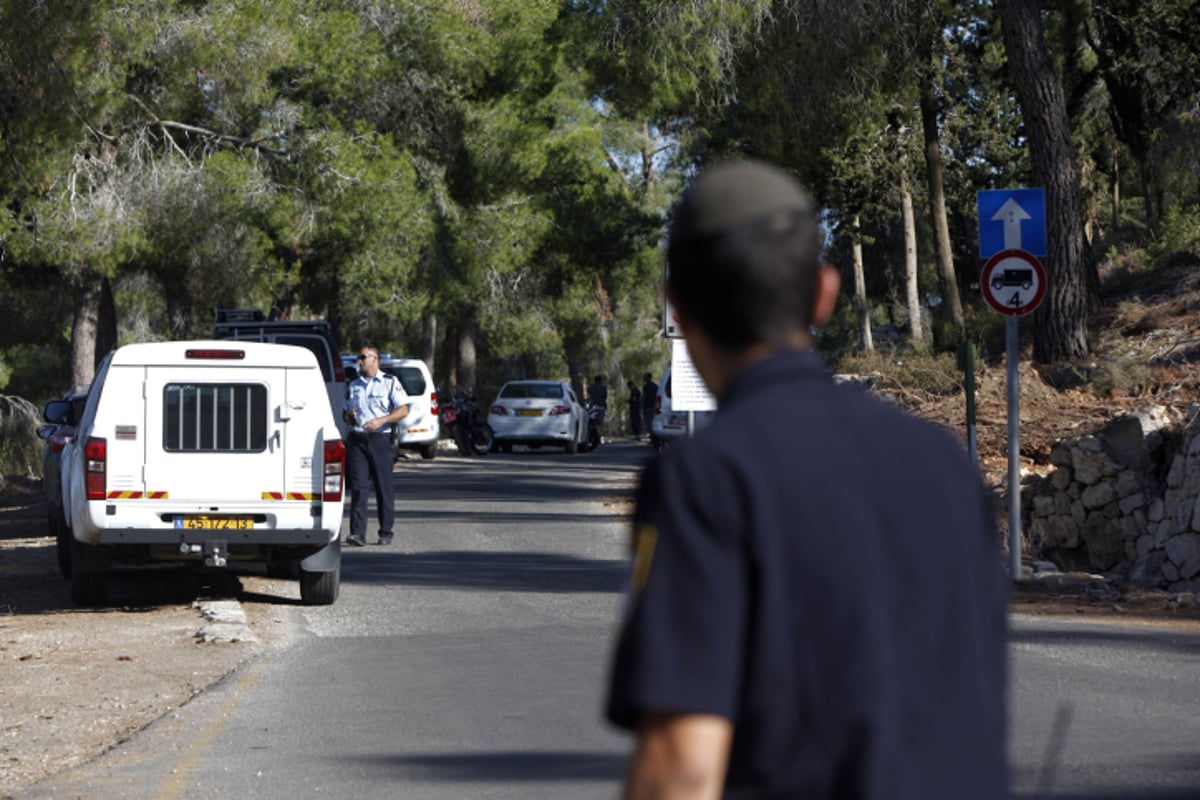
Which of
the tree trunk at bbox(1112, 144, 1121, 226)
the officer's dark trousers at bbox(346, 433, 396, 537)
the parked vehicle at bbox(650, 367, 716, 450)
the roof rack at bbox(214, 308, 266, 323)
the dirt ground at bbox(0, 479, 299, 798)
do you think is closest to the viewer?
the dirt ground at bbox(0, 479, 299, 798)

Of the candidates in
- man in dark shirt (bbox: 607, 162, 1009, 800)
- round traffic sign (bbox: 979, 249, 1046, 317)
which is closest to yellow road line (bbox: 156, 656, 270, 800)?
man in dark shirt (bbox: 607, 162, 1009, 800)

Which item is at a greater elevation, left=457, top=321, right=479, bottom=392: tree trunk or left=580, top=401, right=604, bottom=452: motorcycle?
left=457, top=321, right=479, bottom=392: tree trunk

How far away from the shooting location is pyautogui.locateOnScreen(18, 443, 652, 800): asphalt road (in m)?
7.48

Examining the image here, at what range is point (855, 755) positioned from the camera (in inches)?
86.6

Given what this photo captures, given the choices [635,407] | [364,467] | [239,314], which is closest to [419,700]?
[364,467]

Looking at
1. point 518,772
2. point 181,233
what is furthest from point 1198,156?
point 518,772

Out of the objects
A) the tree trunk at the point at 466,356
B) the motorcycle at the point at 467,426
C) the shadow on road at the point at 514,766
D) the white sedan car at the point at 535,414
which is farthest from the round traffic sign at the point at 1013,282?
the tree trunk at the point at 466,356

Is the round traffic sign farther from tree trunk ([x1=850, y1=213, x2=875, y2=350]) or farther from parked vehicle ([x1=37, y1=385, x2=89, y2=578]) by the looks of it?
tree trunk ([x1=850, y1=213, x2=875, y2=350])

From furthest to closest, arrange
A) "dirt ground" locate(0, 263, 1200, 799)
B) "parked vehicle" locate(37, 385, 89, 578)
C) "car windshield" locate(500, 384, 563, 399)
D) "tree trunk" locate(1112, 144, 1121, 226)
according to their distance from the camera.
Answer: "tree trunk" locate(1112, 144, 1121, 226), "car windshield" locate(500, 384, 563, 399), "parked vehicle" locate(37, 385, 89, 578), "dirt ground" locate(0, 263, 1200, 799)

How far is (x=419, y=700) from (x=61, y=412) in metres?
7.64

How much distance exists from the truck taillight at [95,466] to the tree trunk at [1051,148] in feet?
35.8

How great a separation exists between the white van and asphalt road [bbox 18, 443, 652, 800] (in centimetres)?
86

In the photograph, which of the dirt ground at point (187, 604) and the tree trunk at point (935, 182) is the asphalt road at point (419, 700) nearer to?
the dirt ground at point (187, 604)

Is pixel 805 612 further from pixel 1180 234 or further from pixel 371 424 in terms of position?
pixel 1180 234
